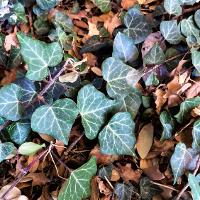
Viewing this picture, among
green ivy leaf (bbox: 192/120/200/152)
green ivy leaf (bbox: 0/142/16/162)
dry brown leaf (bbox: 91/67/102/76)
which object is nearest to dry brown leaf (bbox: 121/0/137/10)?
dry brown leaf (bbox: 91/67/102/76)

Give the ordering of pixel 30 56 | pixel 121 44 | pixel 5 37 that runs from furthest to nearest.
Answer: pixel 5 37
pixel 121 44
pixel 30 56

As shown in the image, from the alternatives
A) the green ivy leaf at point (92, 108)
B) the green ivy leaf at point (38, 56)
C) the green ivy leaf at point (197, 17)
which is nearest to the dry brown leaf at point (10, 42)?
the green ivy leaf at point (38, 56)

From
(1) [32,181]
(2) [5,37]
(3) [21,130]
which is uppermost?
(2) [5,37]

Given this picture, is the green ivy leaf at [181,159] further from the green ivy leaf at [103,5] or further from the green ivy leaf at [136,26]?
the green ivy leaf at [103,5]

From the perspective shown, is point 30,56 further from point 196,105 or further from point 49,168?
point 196,105

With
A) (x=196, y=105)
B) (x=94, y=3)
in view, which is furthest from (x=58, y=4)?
(x=196, y=105)

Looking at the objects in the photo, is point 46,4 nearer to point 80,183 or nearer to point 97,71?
point 97,71

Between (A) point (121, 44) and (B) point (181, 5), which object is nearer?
(A) point (121, 44)

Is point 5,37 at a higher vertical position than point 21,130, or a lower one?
higher

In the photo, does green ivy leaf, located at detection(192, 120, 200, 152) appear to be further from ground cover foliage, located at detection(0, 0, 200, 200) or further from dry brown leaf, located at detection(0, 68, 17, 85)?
dry brown leaf, located at detection(0, 68, 17, 85)
